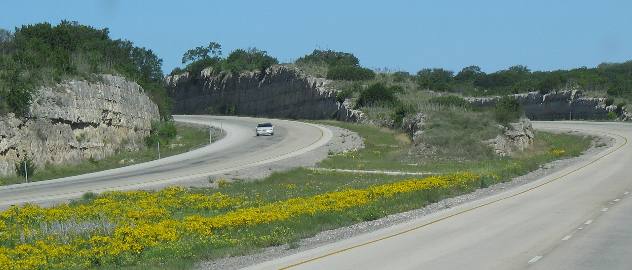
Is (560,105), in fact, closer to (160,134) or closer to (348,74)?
(348,74)

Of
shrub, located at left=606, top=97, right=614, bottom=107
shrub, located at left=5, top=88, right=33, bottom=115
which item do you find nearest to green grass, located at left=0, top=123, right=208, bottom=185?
shrub, located at left=5, top=88, right=33, bottom=115

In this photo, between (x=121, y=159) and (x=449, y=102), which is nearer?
(x=121, y=159)

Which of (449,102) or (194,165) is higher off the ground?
(449,102)

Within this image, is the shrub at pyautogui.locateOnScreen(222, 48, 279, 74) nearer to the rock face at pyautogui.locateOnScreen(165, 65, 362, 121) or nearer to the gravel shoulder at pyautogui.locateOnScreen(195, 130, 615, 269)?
the rock face at pyautogui.locateOnScreen(165, 65, 362, 121)

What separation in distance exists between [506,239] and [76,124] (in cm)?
3680

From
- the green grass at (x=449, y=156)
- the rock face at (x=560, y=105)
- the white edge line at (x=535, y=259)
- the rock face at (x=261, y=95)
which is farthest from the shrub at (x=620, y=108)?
the white edge line at (x=535, y=259)

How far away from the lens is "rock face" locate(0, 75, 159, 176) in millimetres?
42750

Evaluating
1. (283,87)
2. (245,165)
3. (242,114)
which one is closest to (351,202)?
(245,165)

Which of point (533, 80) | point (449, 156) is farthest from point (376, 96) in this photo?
point (533, 80)

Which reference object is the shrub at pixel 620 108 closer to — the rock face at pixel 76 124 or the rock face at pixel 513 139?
the rock face at pixel 513 139

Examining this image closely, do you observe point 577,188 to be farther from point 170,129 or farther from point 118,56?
point 118,56

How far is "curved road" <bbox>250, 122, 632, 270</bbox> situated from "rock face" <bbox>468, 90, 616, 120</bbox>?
2600 inches

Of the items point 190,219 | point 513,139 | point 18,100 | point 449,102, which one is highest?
point 18,100

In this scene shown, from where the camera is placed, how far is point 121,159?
169 ft
